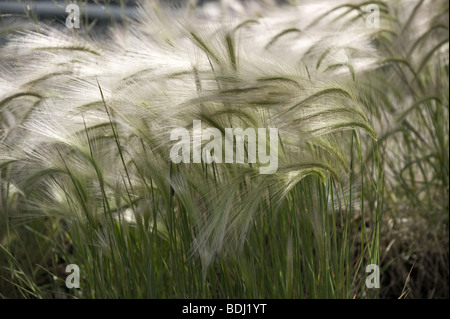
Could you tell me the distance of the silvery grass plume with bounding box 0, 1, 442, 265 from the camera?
3.96ft

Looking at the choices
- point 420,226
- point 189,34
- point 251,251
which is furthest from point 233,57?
point 420,226

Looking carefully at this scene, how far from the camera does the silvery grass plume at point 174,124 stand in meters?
1.21

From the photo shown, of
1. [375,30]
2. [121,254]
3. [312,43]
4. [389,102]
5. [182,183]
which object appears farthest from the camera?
[389,102]

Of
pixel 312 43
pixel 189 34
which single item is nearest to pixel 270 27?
pixel 312 43

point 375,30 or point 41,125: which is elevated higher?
→ point 375,30

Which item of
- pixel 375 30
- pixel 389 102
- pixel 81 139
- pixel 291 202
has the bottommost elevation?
pixel 291 202

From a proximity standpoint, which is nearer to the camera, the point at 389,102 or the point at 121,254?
the point at 121,254

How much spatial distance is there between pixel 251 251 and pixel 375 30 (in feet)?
3.22

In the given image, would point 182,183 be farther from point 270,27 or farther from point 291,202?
point 270,27

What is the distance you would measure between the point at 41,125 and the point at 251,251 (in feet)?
1.67

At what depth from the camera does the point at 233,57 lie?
1.32 m

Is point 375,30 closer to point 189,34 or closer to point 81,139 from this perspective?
point 189,34

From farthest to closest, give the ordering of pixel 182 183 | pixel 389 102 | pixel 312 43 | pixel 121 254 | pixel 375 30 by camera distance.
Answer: pixel 389 102 → pixel 375 30 → pixel 312 43 → pixel 121 254 → pixel 182 183

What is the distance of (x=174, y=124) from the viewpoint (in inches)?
47.6
